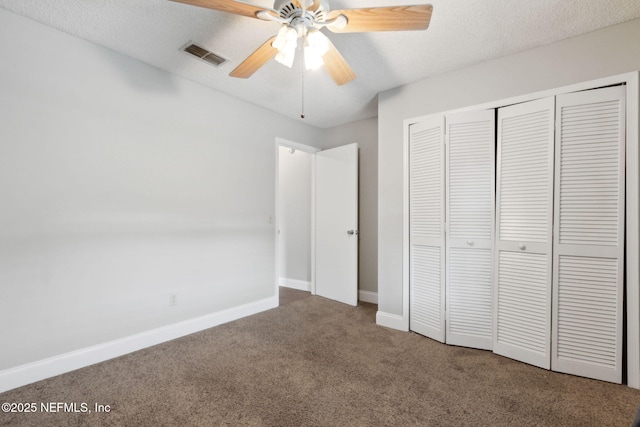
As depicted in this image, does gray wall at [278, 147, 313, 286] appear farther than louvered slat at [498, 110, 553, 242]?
Yes

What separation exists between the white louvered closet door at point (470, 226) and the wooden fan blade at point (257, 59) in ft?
5.62

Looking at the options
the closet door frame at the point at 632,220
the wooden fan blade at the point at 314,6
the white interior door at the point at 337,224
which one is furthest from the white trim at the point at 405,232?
the wooden fan blade at the point at 314,6

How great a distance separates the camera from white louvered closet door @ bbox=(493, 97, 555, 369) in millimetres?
2201

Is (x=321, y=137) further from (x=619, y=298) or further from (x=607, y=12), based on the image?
(x=619, y=298)

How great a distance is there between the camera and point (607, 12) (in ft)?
6.23

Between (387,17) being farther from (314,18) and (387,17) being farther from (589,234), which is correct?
(589,234)

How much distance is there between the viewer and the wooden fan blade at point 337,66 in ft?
5.83

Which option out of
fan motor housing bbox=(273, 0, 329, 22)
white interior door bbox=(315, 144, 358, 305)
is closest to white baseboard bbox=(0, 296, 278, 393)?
white interior door bbox=(315, 144, 358, 305)

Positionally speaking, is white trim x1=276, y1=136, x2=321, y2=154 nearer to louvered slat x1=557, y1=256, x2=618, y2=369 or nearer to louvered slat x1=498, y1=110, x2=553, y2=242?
louvered slat x1=498, y1=110, x2=553, y2=242

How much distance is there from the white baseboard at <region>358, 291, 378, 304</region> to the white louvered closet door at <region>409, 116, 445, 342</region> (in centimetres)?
98

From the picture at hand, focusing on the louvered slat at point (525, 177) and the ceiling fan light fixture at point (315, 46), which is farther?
the louvered slat at point (525, 177)

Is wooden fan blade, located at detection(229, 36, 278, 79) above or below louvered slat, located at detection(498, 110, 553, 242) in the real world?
above

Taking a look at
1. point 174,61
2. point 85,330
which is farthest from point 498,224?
point 85,330

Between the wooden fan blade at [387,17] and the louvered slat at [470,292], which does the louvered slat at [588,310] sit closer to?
the louvered slat at [470,292]
